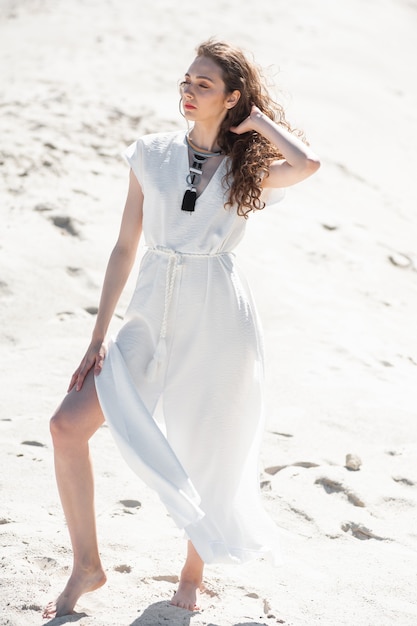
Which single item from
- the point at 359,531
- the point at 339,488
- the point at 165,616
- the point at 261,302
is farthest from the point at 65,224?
the point at 165,616

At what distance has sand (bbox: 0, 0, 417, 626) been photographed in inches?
141

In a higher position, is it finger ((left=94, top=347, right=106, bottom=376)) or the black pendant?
the black pendant

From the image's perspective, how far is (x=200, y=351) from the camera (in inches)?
129

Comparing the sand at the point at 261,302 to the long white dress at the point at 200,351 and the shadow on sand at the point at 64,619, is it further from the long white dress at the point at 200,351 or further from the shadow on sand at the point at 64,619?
the long white dress at the point at 200,351

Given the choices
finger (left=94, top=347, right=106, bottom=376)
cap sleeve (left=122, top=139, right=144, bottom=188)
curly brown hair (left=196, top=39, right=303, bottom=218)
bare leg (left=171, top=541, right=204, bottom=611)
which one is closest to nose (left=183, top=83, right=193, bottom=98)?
curly brown hair (left=196, top=39, right=303, bottom=218)

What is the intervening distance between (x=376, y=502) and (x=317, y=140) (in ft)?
19.6

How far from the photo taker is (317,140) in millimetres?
9695

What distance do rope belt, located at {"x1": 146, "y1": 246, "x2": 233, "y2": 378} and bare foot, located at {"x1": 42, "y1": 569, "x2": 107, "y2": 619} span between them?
0.71 m

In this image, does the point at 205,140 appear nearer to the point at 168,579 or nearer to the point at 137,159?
the point at 137,159

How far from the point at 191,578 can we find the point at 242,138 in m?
1.55

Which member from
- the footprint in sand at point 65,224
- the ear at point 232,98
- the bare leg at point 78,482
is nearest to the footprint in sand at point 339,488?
the bare leg at point 78,482

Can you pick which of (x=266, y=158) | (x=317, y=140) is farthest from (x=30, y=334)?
(x=317, y=140)

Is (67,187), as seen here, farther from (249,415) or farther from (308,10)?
(308,10)

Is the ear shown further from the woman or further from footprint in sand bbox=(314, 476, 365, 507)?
footprint in sand bbox=(314, 476, 365, 507)
